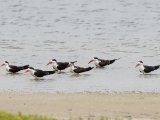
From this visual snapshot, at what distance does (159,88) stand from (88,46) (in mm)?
9002

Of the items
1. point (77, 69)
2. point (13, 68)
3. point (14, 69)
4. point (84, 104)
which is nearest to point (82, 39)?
point (77, 69)

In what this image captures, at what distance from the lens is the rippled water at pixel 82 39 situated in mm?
21438

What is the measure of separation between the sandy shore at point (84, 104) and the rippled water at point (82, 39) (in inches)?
48.8

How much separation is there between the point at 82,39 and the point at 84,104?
13.7 m

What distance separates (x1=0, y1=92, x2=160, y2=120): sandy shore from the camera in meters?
16.0

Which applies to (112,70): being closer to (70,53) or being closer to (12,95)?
(70,53)

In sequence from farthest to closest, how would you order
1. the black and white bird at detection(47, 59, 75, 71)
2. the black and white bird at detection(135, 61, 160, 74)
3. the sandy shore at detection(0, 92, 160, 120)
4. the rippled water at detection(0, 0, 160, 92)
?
the black and white bird at detection(47, 59, 75, 71), the black and white bird at detection(135, 61, 160, 74), the rippled water at detection(0, 0, 160, 92), the sandy shore at detection(0, 92, 160, 120)

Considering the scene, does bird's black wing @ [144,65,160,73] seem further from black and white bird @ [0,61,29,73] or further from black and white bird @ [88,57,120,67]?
black and white bird @ [0,61,29,73]

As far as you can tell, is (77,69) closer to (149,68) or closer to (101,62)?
(101,62)

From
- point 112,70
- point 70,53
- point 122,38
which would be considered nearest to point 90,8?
point 122,38

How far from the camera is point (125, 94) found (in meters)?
18.9

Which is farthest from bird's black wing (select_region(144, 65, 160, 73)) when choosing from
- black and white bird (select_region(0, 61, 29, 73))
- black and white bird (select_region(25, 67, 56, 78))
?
black and white bird (select_region(0, 61, 29, 73))

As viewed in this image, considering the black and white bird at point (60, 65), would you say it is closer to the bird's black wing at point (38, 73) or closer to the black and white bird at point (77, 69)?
the black and white bird at point (77, 69)

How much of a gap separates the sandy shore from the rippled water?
124 cm
